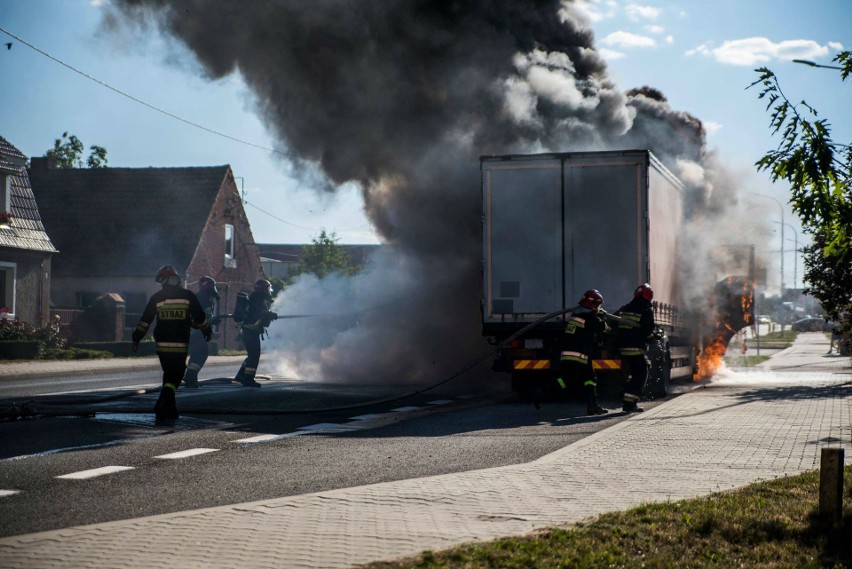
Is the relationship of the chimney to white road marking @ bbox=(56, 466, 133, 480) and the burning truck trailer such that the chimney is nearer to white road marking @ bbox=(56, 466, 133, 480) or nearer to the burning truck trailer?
the burning truck trailer

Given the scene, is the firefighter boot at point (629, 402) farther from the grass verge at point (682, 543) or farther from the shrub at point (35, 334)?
the shrub at point (35, 334)

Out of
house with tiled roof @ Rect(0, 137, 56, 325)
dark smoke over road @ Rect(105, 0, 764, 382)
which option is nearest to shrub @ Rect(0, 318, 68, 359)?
house with tiled roof @ Rect(0, 137, 56, 325)

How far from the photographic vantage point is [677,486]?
24.3ft

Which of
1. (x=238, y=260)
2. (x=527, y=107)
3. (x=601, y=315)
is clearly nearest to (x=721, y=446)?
(x=601, y=315)

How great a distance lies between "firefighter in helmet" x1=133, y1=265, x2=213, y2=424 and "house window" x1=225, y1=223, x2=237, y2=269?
3304 cm

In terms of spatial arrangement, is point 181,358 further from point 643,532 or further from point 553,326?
point 643,532

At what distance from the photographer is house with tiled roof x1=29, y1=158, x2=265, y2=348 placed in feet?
132

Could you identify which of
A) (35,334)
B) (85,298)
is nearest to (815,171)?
(35,334)

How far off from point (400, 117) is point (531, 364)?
25.6 ft

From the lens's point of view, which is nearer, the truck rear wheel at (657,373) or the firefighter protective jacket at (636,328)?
the firefighter protective jacket at (636,328)

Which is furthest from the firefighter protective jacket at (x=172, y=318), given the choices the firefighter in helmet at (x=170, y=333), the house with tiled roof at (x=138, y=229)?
the house with tiled roof at (x=138, y=229)

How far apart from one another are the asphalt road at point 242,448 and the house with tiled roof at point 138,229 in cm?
2525

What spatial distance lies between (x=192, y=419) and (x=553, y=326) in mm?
5557

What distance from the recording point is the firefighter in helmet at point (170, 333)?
1161cm
